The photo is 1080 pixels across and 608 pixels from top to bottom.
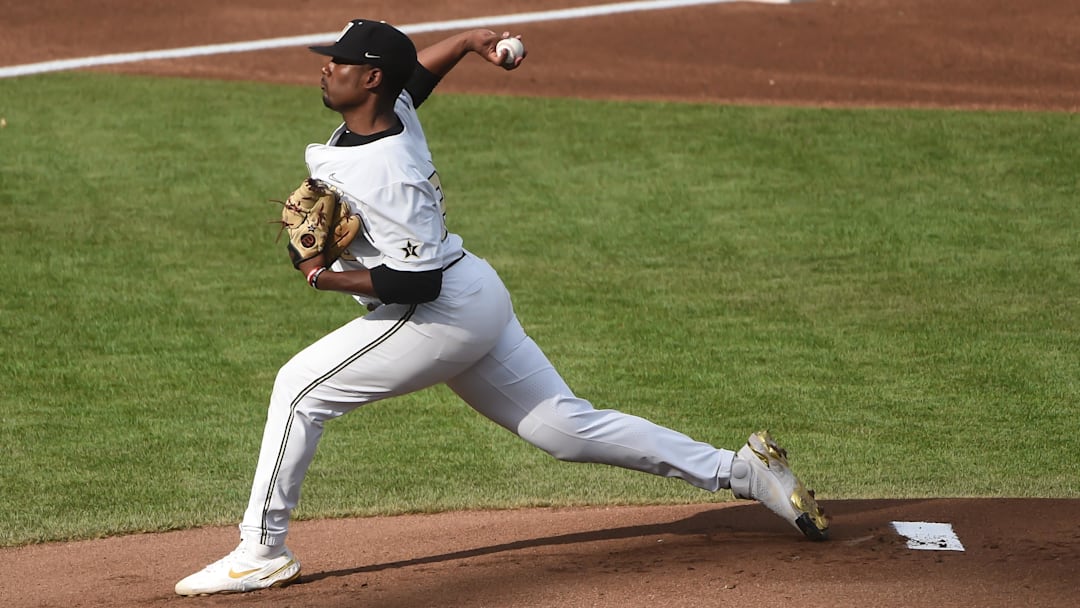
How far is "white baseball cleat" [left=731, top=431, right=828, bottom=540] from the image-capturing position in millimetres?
4672

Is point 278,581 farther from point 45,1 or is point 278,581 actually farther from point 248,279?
point 45,1

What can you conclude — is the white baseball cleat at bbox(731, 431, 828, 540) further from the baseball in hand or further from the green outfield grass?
the baseball in hand

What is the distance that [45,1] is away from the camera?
49.6 ft

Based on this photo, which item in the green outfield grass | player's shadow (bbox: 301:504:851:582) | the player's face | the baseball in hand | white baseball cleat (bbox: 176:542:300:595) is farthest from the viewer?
the green outfield grass

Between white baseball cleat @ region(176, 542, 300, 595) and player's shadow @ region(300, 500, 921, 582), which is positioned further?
player's shadow @ region(300, 500, 921, 582)

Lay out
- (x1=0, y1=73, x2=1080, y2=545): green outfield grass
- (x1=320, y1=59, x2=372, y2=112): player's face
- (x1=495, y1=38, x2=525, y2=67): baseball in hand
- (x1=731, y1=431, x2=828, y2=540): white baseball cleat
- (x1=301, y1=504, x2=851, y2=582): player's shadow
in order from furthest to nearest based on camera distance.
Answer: (x1=0, y1=73, x2=1080, y2=545): green outfield grass, (x1=301, y1=504, x2=851, y2=582): player's shadow, (x1=731, y1=431, x2=828, y2=540): white baseball cleat, (x1=495, y1=38, x2=525, y2=67): baseball in hand, (x1=320, y1=59, x2=372, y2=112): player's face

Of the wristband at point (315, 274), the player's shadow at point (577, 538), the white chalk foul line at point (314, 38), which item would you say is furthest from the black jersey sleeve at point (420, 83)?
the white chalk foul line at point (314, 38)

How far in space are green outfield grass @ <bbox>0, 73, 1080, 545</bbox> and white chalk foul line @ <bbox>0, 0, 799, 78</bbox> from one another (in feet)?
1.51

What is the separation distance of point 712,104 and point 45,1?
6943 millimetres

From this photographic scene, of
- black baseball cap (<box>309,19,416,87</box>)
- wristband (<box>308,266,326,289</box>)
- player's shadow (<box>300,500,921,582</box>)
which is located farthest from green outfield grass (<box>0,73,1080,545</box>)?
black baseball cap (<box>309,19,416,87</box>)

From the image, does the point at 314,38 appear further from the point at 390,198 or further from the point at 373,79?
the point at 390,198

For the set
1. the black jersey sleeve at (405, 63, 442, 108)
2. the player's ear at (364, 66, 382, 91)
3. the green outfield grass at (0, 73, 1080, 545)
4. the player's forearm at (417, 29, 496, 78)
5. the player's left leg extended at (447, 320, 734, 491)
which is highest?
the player's forearm at (417, 29, 496, 78)

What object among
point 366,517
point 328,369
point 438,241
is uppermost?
point 438,241

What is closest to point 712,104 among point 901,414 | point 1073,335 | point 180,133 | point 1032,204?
point 1032,204
